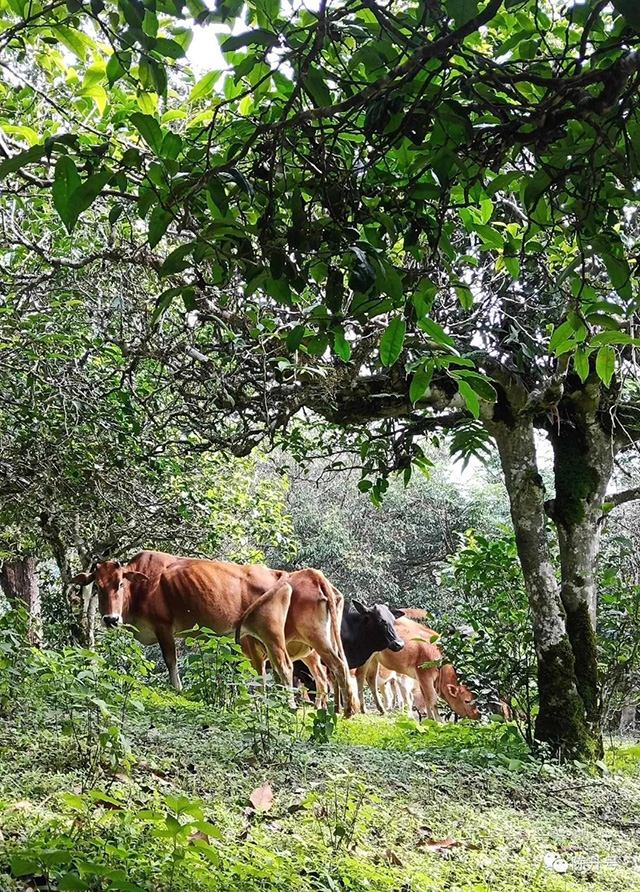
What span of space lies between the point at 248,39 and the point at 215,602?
25.7 ft

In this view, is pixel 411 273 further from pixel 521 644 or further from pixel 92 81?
pixel 521 644

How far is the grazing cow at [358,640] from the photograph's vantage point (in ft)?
31.6

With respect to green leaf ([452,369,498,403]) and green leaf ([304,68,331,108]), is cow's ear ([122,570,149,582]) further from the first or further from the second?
green leaf ([304,68,331,108])

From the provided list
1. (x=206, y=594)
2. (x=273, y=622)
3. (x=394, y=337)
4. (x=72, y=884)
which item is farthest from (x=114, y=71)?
(x=206, y=594)

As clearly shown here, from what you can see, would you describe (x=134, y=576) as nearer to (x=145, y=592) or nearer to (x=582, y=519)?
(x=145, y=592)

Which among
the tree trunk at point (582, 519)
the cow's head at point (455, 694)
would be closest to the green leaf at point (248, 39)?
the tree trunk at point (582, 519)

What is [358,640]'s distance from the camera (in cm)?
1069

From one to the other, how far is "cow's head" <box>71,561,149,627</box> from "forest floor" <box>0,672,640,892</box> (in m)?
2.85

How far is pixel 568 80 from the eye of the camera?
1.73m

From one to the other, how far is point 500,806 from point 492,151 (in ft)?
13.0

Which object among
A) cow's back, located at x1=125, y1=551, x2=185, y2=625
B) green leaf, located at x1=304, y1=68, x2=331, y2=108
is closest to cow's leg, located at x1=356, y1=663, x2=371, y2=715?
cow's back, located at x1=125, y1=551, x2=185, y2=625

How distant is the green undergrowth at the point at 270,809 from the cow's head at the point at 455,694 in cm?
466

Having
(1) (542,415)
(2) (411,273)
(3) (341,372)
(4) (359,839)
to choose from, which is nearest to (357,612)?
(1) (542,415)

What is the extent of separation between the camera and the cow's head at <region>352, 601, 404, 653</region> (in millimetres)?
10258
